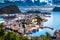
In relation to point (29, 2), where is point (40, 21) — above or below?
below

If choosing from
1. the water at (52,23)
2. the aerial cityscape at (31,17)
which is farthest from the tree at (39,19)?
the water at (52,23)

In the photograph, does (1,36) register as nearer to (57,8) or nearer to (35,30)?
(35,30)

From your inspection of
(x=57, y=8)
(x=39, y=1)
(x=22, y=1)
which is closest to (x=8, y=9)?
(x=22, y=1)

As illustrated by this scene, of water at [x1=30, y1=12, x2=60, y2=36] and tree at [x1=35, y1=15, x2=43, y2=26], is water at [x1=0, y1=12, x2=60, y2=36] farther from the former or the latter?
tree at [x1=35, y1=15, x2=43, y2=26]

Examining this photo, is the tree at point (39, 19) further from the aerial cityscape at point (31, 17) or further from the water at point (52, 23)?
the water at point (52, 23)

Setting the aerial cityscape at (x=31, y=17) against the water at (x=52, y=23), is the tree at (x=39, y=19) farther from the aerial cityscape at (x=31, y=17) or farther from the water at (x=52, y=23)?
the water at (x=52, y=23)

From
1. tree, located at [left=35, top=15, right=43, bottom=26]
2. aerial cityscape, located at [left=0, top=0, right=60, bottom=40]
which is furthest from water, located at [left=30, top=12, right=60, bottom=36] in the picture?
tree, located at [left=35, top=15, right=43, bottom=26]

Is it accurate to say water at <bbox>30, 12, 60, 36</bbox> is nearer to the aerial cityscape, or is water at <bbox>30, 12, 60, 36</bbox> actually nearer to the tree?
the aerial cityscape

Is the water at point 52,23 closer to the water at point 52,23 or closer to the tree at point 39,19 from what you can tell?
the water at point 52,23
